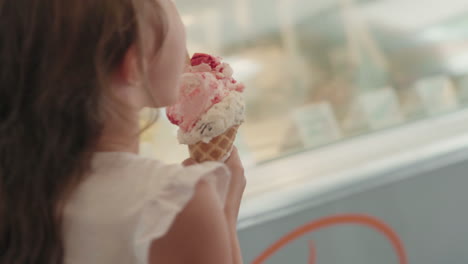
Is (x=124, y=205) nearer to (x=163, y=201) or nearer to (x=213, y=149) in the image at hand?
(x=163, y=201)

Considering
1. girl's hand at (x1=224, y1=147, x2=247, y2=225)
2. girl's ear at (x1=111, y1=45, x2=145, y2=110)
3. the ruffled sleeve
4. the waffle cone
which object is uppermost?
girl's ear at (x1=111, y1=45, x2=145, y2=110)

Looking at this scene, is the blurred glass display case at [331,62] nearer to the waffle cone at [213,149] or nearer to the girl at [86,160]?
the waffle cone at [213,149]

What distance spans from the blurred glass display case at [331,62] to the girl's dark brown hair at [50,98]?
1.15m

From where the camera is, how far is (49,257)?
841mm

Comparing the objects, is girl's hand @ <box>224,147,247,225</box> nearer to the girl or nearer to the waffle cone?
the waffle cone

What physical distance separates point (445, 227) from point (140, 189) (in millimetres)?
1514

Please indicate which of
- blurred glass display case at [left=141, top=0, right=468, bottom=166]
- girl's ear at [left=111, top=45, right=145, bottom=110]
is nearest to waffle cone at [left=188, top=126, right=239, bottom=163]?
girl's ear at [left=111, top=45, right=145, bottom=110]

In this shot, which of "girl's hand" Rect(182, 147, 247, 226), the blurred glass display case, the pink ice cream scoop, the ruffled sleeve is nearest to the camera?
the ruffled sleeve

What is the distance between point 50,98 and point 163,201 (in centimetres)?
20

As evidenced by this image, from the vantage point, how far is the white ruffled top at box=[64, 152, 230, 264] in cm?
78

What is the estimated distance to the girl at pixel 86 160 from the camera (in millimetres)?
799

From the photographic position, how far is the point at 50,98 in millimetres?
816

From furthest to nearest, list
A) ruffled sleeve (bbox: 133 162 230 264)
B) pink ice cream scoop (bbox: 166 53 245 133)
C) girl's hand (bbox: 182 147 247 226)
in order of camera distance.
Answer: pink ice cream scoop (bbox: 166 53 245 133), girl's hand (bbox: 182 147 247 226), ruffled sleeve (bbox: 133 162 230 264)

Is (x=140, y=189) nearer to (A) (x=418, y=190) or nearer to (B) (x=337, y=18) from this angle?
(A) (x=418, y=190)
